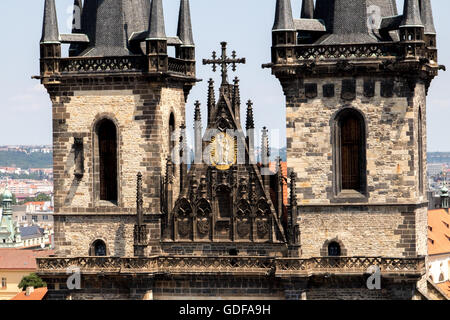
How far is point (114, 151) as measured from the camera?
5503 cm

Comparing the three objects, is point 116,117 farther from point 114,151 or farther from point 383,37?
point 383,37

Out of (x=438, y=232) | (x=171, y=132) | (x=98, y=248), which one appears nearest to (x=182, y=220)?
(x=98, y=248)

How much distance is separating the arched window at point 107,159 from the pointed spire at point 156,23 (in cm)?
448

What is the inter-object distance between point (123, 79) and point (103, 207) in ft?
18.8

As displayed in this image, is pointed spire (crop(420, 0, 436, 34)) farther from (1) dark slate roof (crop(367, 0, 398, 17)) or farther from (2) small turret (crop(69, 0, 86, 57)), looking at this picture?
(2) small turret (crop(69, 0, 86, 57))

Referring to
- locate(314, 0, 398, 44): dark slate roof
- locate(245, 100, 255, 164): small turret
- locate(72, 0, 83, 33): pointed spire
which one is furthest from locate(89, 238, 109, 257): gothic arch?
locate(314, 0, 398, 44): dark slate roof

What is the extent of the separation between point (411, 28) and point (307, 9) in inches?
220

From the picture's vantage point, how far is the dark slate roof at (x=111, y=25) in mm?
55250

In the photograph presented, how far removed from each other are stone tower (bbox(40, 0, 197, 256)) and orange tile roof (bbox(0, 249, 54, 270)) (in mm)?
108353

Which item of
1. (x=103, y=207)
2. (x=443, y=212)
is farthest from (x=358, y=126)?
(x=443, y=212)

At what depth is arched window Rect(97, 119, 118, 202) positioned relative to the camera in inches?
2168

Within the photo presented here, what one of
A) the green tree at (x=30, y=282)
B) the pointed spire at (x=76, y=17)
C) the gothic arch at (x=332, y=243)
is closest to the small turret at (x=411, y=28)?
the gothic arch at (x=332, y=243)

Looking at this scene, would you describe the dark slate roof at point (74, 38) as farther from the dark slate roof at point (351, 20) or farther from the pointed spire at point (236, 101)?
the dark slate roof at point (351, 20)
